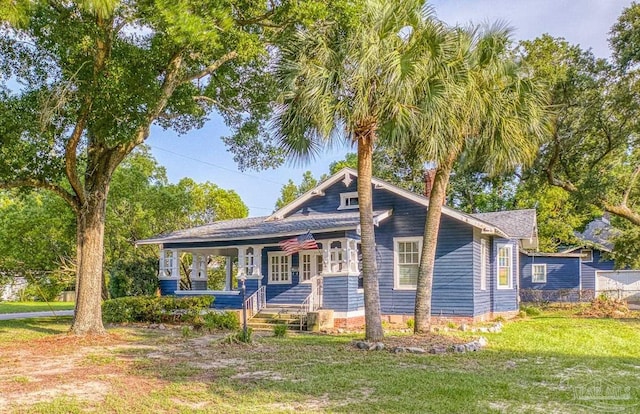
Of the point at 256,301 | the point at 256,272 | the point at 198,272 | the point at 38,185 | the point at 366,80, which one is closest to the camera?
the point at 366,80

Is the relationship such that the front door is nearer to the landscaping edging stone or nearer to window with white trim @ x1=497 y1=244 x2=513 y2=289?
window with white trim @ x1=497 y1=244 x2=513 y2=289

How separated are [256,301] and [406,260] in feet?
17.1

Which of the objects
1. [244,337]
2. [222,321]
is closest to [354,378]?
[244,337]

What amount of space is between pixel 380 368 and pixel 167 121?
10.1 meters

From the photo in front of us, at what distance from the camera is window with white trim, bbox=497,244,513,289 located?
19109mm

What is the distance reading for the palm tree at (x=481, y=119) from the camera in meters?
11.8

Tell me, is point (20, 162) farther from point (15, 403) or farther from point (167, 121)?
point (15, 403)

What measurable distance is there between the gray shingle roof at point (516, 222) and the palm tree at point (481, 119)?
19.5 ft

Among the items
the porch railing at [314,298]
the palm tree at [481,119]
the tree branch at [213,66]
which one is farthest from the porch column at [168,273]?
the palm tree at [481,119]

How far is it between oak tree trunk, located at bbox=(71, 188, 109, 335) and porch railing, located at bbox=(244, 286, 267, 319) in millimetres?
5079

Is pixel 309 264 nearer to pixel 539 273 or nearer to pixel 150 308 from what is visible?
pixel 150 308

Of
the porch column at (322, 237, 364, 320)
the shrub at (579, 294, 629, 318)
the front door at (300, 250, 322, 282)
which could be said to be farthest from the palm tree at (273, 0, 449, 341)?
the shrub at (579, 294, 629, 318)

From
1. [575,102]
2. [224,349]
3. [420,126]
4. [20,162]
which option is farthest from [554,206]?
[20,162]

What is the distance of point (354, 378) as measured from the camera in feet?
26.6
